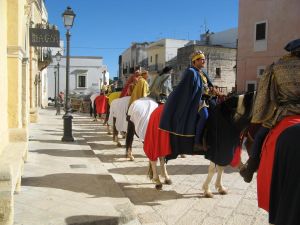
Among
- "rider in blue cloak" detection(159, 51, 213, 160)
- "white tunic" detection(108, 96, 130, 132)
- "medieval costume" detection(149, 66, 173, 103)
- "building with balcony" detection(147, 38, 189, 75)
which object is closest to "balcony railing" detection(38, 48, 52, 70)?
"white tunic" detection(108, 96, 130, 132)

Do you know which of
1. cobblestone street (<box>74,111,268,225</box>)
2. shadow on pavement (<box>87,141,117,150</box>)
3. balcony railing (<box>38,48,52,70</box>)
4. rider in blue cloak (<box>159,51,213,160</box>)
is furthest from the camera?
balcony railing (<box>38,48,52,70</box>)

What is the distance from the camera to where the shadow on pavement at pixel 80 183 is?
555 centimetres

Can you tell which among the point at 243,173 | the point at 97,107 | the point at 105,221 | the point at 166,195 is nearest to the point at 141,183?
the point at 166,195

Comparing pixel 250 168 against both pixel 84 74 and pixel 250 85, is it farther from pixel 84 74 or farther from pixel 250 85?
pixel 84 74

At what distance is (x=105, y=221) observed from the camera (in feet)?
14.4

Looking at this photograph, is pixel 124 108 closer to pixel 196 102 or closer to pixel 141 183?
pixel 141 183

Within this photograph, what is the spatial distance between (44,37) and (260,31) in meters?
19.7

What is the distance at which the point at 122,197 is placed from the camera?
533 centimetres

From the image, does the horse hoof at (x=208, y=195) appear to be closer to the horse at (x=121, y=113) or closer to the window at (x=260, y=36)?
the horse at (x=121, y=113)

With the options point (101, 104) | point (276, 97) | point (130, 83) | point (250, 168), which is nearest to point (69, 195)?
point (250, 168)

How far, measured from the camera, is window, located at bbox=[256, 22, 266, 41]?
2522 cm

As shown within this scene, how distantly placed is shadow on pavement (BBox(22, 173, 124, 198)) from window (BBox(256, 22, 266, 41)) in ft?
69.2

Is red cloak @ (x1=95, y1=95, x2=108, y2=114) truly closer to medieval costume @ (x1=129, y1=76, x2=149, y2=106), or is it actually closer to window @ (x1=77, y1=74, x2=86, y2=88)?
medieval costume @ (x1=129, y1=76, x2=149, y2=106)

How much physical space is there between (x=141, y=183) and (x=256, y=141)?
330 centimetres
